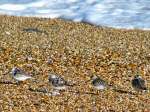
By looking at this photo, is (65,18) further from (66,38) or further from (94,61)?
(94,61)

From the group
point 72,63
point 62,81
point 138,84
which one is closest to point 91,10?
point 72,63

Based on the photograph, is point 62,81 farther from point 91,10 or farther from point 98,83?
point 91,10

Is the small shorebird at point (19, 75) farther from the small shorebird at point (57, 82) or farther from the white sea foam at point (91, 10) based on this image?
the white sea foam at point (91, 10)

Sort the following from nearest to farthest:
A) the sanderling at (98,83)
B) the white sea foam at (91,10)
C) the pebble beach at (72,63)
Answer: the pebble beach at (72,63) → the sanderling at (98,83) → the white sea foam at (91,10)

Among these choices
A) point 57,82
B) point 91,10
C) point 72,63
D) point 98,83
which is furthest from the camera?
point 91,10

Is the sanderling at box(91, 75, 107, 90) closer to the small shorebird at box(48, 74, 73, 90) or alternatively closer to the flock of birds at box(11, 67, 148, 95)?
the flock of birds at box(11, 67, 148, 95)

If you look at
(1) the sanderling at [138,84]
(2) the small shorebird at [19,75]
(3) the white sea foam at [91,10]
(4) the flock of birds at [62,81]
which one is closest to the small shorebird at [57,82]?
(4) the flock of birds at [62,81]
